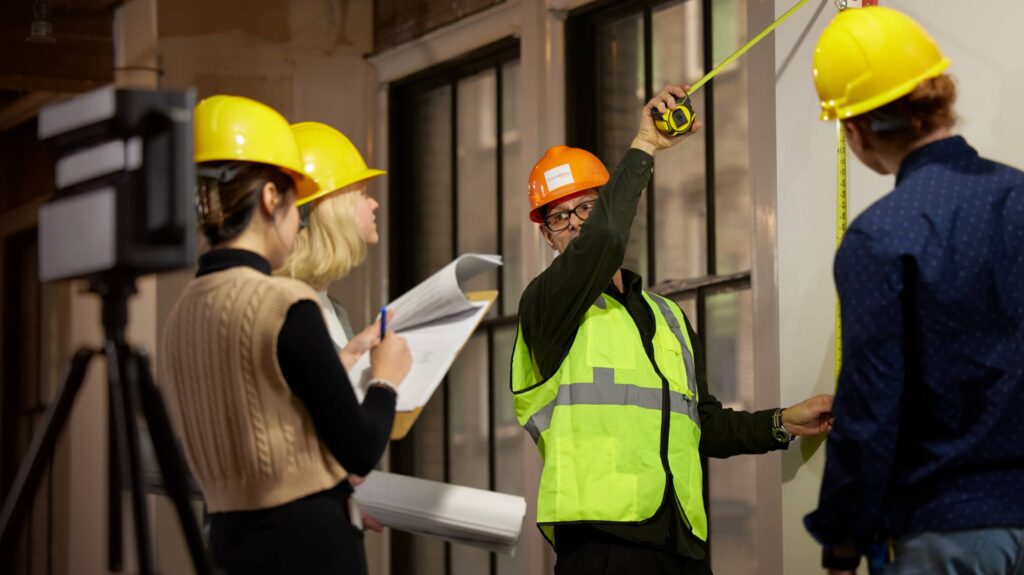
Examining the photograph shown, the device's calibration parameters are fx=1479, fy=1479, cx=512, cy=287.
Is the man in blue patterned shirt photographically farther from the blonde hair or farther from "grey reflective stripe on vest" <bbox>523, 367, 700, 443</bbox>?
the blonde hair

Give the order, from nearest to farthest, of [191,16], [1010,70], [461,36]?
1. [1010,70]
2. [461,36]
3. [191,16]

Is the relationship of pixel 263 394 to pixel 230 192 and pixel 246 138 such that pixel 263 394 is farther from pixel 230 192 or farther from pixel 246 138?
pixel 246 138

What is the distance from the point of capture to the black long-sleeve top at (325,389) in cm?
220

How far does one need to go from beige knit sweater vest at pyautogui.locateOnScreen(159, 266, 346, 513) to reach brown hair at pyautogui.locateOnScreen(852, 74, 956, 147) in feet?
3.01

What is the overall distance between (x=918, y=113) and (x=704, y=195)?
6.71 feet

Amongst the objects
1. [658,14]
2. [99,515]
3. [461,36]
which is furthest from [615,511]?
[99,515]

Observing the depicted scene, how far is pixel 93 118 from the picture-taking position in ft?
6.70

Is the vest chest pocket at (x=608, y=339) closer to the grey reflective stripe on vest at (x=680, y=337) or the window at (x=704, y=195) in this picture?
the grey reflective stripe on vest at (x=680, y=337)

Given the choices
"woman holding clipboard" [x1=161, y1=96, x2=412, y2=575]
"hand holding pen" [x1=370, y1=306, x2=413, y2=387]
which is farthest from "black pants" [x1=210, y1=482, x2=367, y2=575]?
"hand holding pen" [x1=370, y1=306, x2=413, y2=387]

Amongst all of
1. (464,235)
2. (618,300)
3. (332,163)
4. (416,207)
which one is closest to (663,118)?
(618,300)

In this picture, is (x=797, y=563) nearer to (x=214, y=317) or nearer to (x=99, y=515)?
(x=214, y=317)

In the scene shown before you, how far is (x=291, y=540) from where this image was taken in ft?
7.49

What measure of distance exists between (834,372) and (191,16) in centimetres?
342

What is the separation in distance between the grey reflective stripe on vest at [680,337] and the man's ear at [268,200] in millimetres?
1209
